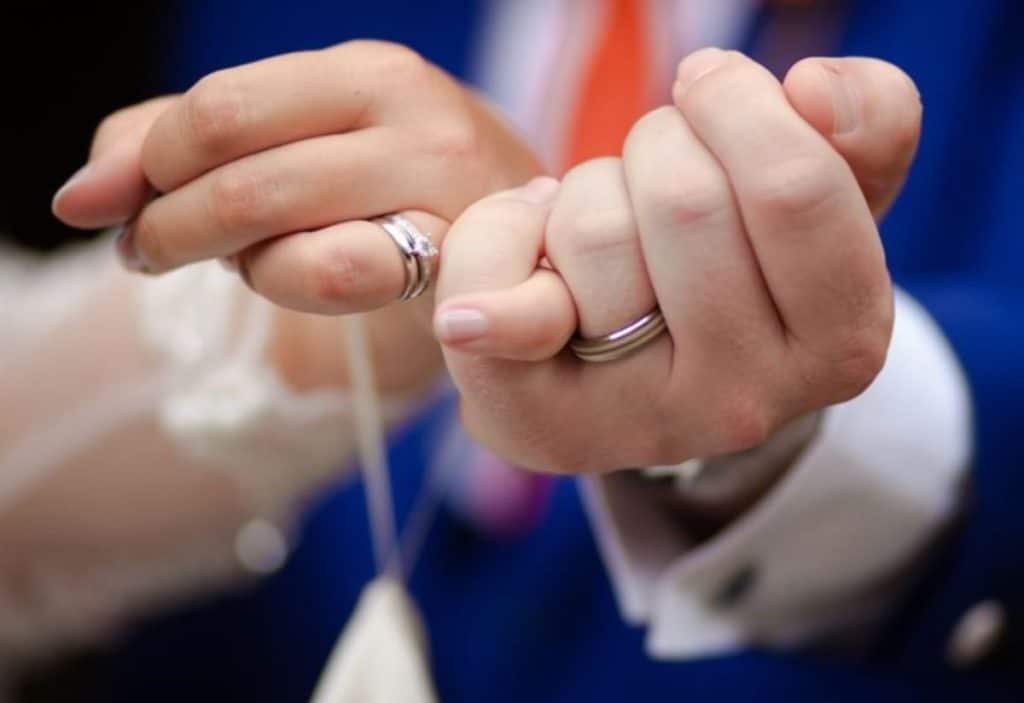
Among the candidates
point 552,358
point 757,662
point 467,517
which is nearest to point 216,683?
point 467,517

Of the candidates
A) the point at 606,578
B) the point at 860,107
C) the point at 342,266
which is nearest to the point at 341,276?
the point at 342,266

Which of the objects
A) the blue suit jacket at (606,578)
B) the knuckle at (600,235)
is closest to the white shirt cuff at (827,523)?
the blue suit jacket at (606,578)

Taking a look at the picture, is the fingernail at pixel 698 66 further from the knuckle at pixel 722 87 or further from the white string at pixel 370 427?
the white string at pixel 370 427

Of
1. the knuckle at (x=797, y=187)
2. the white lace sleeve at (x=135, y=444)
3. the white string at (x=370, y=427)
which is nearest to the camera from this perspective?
the knuckle at (x=797, y=187)

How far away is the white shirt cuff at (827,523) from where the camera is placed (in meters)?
0.31

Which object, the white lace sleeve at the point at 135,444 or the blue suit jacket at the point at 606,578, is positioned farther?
the white lace sleeve at the point at 135,444

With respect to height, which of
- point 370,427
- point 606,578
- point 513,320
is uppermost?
point 513,320

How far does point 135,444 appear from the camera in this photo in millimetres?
510

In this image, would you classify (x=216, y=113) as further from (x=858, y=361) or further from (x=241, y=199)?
(x=858, y=361)

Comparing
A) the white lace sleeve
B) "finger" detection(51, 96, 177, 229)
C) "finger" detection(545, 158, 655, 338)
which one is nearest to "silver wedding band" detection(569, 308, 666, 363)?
"finger" detection(545, 158, 655, 338)

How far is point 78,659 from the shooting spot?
61 cm

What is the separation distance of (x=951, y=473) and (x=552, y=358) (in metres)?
0.18

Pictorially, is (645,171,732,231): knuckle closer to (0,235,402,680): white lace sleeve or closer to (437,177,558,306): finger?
(437,177,558,306): finger

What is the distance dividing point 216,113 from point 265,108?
1cm
